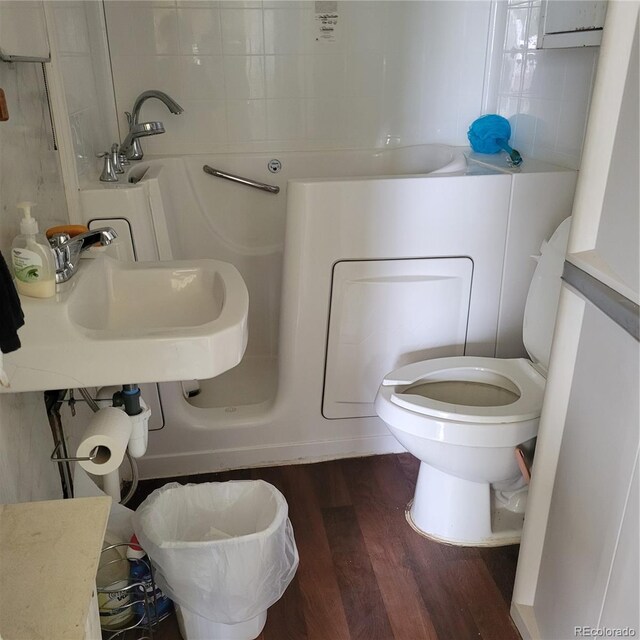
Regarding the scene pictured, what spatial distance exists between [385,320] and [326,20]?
3.97 feet

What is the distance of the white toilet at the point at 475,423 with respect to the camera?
4.83 feet

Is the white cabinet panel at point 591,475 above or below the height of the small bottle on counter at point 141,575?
above

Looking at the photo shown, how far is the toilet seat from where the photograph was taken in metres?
Answer: 1.47

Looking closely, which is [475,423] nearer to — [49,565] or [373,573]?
[373,573]

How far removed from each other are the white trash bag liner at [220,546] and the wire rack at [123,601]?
10cm

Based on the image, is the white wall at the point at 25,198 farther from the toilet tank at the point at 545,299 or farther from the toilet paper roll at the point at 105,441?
the toilet tank at the point at 545,299

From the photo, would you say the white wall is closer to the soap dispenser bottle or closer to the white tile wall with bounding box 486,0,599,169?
the soap dispenser bottle

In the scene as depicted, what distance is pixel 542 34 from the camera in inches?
74.4

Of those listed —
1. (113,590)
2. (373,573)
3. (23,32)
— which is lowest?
(373,573)

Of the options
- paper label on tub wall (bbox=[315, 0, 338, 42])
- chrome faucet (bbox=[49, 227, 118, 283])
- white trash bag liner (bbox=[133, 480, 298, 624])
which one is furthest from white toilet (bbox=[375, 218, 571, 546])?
paper label on tub wall (bbox=[315, 0, 338, 42])

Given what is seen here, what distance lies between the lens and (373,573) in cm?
156

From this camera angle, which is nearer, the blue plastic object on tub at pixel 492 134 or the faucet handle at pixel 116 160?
the faucet handle at pixel 116 160

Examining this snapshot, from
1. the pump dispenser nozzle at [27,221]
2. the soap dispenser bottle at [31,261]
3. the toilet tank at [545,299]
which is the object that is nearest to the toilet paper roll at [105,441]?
the soap dispenser bottle at [31,261]

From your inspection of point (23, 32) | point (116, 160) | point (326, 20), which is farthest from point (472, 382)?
point (326, 20)
